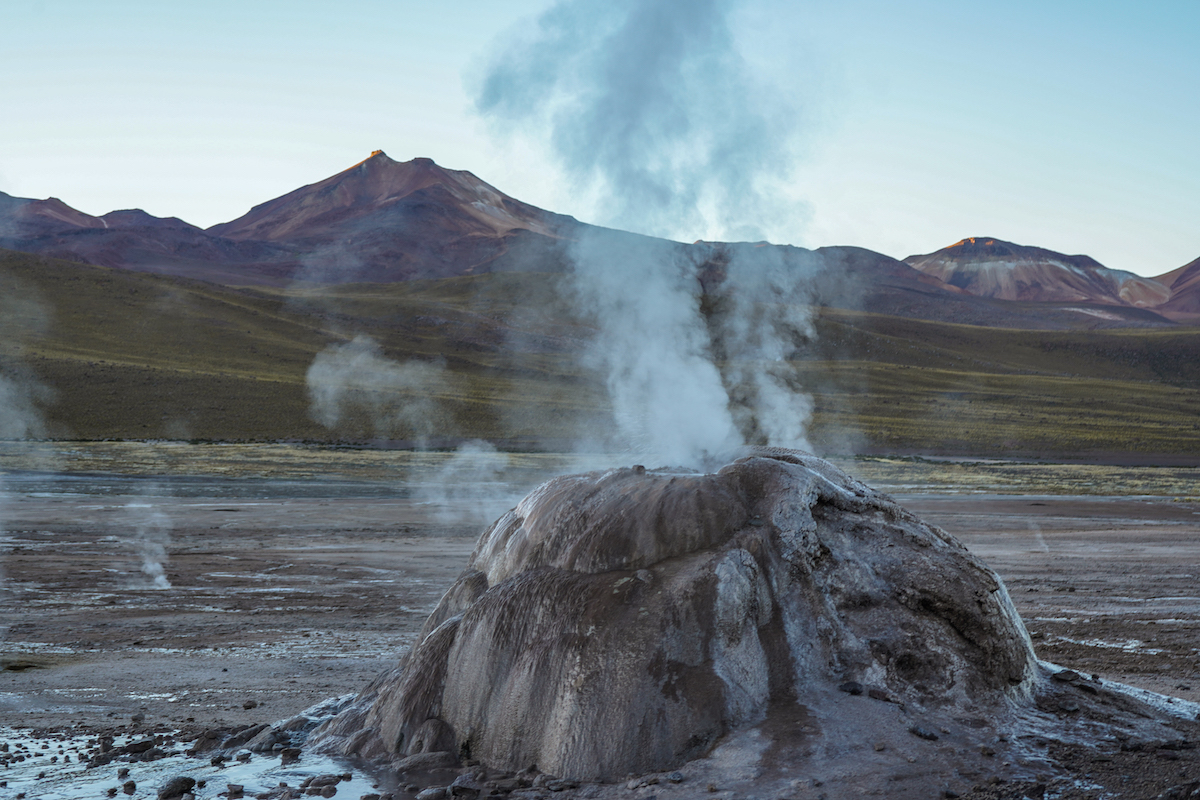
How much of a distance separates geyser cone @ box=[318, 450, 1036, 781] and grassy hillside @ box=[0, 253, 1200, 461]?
51836 millimetres

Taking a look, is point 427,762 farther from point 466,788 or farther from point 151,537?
point 151,537

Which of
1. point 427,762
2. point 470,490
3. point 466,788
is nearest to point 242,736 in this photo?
point 427,762

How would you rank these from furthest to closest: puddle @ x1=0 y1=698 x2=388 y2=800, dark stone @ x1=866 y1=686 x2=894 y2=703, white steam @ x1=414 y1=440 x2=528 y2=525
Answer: white steam @ x1=414 y1=440 x2=528 y2=525 < puddle @ x1=0 y1=698 x2=388 y2=800 < dark stone @ x1=866 y1=686 x2=894 y2=703

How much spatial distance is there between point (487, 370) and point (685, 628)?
93.2 metres

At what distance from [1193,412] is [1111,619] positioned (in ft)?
314

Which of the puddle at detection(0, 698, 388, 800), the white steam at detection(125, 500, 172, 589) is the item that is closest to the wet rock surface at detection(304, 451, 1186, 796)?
the puddle at detection(0, 698, 388, 800)

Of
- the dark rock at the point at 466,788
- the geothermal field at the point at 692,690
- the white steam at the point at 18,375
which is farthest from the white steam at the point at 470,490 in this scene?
the dark rock at the point at 466,788

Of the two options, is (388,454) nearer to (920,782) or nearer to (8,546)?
(8,546)

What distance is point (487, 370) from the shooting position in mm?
99688

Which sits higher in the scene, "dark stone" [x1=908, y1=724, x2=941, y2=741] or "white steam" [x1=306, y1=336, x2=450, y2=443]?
"white steam" [x1=306, y1=336, x2=450, y2=443]

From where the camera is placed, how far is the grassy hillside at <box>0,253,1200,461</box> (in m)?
65.9

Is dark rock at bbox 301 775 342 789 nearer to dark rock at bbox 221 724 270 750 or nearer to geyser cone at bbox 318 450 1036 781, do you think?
geyser cone at bbox 318 450 1036 781

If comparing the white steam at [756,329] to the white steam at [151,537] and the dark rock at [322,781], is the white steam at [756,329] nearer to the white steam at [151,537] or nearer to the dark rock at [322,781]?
the white steam at [151,537]

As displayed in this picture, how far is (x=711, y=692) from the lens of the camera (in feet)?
23.7
